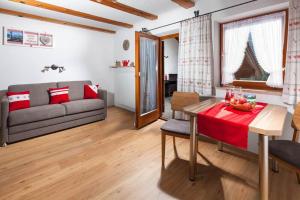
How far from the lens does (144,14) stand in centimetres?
364

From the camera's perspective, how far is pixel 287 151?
1.54 meters

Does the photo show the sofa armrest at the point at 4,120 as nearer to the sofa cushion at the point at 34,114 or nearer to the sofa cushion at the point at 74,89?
the sofa cushion at the point at 34,114

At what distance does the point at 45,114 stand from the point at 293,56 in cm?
377

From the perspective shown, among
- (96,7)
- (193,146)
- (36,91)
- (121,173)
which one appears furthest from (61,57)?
(193,146)

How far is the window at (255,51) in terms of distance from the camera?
2.39 m

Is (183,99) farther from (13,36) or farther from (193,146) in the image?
(13,36)

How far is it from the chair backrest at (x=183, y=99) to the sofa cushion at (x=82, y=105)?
2003mm

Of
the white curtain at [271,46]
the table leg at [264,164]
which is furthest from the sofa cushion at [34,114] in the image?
the white curtain at [271,46]

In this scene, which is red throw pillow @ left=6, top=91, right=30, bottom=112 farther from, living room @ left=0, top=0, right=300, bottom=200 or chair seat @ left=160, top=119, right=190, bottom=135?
chair seat @ left=160, top=119, right=190, bottom=135

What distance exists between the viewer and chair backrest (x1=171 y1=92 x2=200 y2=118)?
8.02 feet

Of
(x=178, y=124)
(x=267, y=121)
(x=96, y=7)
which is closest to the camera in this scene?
(x=267, y=121)

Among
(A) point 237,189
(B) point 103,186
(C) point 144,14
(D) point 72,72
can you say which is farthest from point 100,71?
(A) point 237,189

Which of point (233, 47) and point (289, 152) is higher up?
point (233, 47)

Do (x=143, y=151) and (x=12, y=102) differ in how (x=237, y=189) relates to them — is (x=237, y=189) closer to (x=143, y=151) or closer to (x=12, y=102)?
(x=143, y=151)
